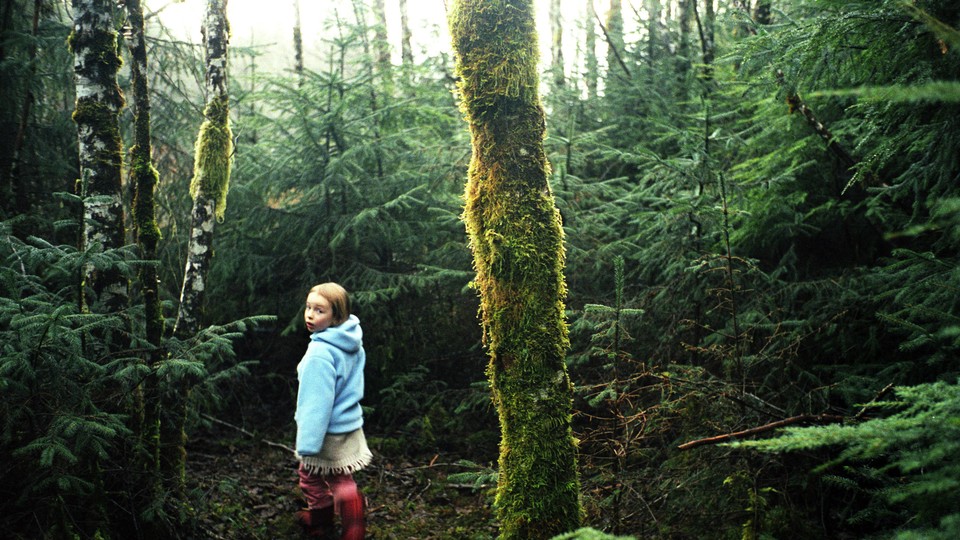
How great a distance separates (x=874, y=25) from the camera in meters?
3.74

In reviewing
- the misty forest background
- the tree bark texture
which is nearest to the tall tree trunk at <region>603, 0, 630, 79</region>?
the misty forest background

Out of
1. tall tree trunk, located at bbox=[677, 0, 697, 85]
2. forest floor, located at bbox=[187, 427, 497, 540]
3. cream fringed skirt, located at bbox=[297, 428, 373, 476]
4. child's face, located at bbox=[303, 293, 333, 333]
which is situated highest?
tall tree trunk, located at bbox=[677, 0, 697, 85]

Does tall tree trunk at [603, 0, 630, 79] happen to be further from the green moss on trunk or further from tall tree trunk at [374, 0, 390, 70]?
the green moss on trunk

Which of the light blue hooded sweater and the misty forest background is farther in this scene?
the light blue hooded sweater

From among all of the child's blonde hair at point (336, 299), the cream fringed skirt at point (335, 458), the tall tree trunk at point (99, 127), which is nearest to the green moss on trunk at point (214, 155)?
the tall tree trunk at point (99, 127)

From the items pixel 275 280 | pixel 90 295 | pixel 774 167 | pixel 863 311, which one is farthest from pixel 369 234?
pixel 863 311

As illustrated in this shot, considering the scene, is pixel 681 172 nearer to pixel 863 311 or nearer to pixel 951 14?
pixel 863 311

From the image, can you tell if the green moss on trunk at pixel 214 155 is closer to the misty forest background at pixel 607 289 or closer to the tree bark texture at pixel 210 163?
the tree bark texture at pixel 210 163

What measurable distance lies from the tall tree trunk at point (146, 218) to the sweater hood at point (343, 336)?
3.98 ft

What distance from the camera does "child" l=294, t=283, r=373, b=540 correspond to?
4672 mm

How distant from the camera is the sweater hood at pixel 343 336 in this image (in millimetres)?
4859

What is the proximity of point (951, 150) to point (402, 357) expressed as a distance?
652cm

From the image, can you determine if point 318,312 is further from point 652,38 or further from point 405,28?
point 405,28

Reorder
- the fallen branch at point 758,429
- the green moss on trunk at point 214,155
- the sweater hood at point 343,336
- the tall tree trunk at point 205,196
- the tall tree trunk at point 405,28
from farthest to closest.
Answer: the tall tree trunk at point 405,28
the green moss on trunk at point 214,155
the tall tree trunk at point 205,196
the sweater hood at point 343,336
the fallen branch at point 758,429
